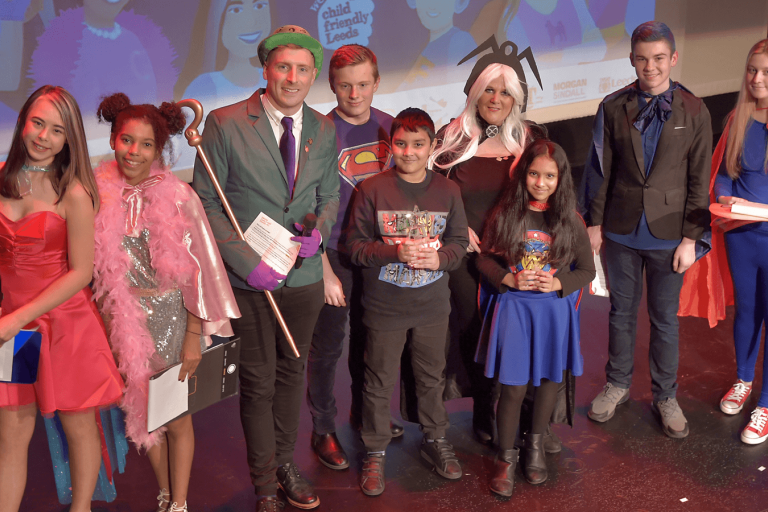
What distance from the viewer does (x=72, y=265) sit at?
1.87 meters

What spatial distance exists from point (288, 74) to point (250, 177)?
0.34m

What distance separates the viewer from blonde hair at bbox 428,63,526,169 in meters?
2.46

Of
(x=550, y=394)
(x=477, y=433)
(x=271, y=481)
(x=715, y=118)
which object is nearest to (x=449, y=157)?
(x=550, y=394)

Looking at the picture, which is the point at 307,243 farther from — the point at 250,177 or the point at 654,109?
the point at 654,109

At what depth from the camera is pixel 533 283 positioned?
2305 millimetres

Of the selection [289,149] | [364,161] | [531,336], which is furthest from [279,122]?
[531,336]

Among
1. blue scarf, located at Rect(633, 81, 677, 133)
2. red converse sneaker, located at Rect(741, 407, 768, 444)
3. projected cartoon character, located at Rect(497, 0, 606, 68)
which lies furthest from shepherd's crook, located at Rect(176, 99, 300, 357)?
projected cartoon character, located at Rect(497, 0, 606, 68)

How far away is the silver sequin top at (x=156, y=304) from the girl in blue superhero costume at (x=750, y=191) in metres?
2.12

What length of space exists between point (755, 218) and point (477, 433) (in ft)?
4.56

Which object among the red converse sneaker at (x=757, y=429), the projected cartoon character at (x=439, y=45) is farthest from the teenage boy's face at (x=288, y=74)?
the projected cartoon character at (x=439, y=45)

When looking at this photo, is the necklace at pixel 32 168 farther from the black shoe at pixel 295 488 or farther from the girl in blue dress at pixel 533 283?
the girl in blue dress at pixel 533 283

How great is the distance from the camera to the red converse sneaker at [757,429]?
2.69 metres

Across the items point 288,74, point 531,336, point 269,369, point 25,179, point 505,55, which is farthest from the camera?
point 505,55

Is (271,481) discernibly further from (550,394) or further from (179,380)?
(550,394)
